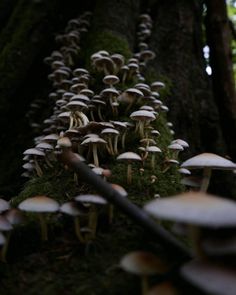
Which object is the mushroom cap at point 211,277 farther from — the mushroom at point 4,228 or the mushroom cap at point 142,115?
the mushroom cap at point 142,115

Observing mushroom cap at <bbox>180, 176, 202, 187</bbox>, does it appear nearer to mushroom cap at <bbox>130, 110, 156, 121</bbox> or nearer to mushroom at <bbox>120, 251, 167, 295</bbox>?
mushroom cap at <bbox>130, 110, 156, 121</bbox>

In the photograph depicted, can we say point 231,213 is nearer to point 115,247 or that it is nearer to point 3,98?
point 115,247

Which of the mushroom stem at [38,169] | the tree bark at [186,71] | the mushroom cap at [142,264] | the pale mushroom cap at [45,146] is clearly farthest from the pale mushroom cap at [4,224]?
the tree bark at [186,71]

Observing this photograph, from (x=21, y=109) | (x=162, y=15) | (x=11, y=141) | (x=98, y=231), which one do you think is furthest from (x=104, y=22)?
(x=98, y=231)

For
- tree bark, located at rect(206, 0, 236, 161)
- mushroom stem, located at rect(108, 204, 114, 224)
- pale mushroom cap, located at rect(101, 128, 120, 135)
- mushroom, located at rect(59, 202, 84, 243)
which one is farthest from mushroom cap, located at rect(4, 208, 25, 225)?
tree bark, located at rect(206, 0, 236, 161)

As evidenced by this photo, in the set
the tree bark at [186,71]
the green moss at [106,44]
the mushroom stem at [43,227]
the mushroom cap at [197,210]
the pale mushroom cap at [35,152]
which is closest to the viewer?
the mushroom cap at [197,210]

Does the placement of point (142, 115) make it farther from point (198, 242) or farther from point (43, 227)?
point (198, 242)

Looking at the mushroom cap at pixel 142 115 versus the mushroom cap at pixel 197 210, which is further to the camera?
the mushroom cap at pixel 142 115
